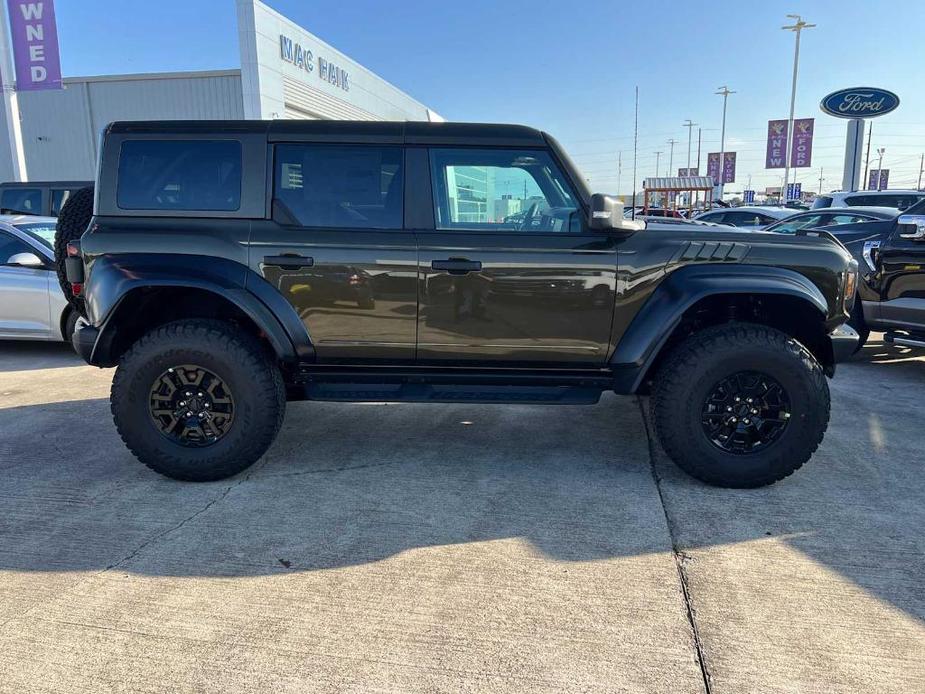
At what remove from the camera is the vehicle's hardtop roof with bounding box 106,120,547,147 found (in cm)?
356

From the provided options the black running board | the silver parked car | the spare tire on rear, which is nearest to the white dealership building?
the silver parked car

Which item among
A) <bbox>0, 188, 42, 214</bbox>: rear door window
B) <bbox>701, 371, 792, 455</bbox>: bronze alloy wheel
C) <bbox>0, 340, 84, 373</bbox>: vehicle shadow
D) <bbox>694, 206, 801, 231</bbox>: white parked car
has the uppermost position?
<bbox>0, 188, 42, 214</bbox>: rear door window

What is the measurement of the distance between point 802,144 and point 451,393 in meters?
41.0

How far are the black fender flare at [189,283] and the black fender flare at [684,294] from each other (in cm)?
181

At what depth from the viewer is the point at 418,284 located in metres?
3.52

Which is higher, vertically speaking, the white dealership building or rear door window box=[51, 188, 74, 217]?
the white dealership building

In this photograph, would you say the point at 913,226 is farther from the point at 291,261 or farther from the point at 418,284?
the point at 291,261

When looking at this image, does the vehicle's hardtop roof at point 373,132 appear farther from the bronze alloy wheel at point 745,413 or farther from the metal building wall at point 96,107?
the metal building wall at point 96,107

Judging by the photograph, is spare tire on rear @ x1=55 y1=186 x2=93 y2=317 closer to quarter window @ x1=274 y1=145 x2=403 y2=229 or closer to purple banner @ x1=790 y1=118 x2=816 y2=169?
quarter window @ x1=274 y1=145 x2=403 y2=229

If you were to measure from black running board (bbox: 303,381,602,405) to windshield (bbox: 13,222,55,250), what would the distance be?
478 cm

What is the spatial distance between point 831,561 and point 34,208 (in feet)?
39.4

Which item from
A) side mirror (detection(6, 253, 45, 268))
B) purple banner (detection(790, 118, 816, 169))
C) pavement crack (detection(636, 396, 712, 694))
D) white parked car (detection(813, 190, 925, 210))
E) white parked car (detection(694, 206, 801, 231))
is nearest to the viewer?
pavement crack (detection(636, 396, 712, 694))

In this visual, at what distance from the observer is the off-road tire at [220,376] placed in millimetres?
3541

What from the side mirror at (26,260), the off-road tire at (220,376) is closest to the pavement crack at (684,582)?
the off-road tire at (220,376)
